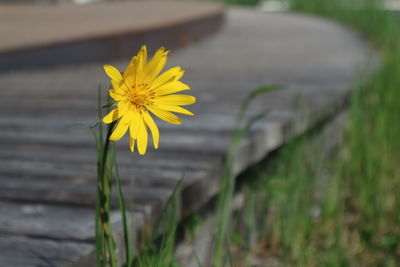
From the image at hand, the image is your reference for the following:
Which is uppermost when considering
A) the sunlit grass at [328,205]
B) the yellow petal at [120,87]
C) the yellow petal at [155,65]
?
→ the yellow petal at [155,65]

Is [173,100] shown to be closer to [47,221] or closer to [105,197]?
[105,197]

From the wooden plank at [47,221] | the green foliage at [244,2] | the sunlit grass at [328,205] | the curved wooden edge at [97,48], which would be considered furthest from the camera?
the green foliage at [244,2]

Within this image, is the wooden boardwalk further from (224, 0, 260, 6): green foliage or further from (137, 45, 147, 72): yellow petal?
(224, 0, 260, 6): green foliage

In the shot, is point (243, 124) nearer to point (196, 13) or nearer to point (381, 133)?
point (381, 133)

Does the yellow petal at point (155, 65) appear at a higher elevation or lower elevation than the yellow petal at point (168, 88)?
higher

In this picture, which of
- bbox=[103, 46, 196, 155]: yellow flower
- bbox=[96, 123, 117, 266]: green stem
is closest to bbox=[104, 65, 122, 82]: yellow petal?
Result: bbox=[103, 46, 196, 155]: yellow flower

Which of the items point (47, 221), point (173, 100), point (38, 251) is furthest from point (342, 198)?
point (173, 100)

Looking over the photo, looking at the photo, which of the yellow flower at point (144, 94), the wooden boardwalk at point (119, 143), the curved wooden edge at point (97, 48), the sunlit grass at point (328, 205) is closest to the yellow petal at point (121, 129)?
the yellow flower at point (144, 94)

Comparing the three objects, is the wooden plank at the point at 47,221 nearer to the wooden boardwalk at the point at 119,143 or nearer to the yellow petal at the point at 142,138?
the wooden boardwalk at the point at 119,143
